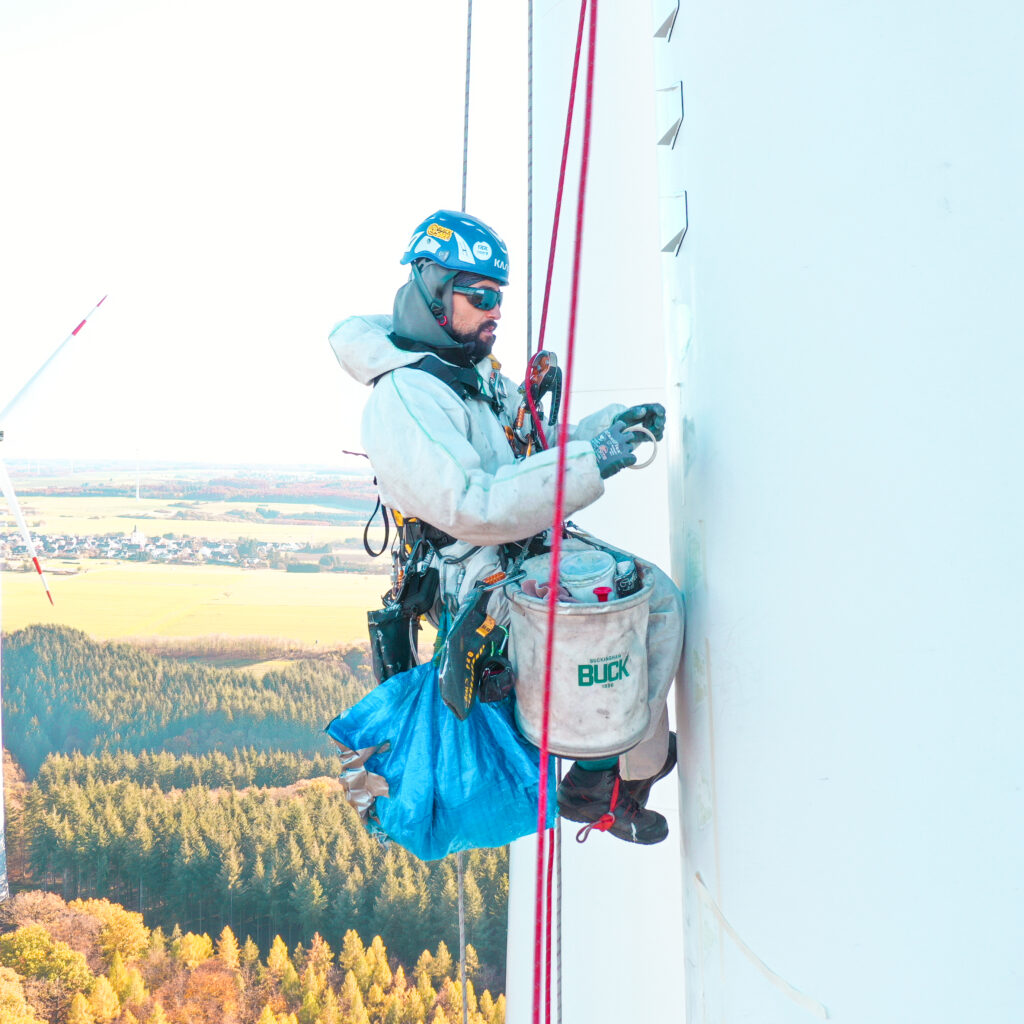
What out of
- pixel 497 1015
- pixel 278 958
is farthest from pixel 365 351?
pixel 278 958

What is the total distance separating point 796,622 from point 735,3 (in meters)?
1.00

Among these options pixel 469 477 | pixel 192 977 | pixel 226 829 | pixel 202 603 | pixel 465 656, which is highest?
pixel 469 477

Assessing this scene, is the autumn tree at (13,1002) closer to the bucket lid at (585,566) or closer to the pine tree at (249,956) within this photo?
the pine tree at (249,956)

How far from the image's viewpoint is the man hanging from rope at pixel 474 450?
177cm

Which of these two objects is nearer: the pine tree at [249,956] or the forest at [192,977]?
the forest at [192,977]

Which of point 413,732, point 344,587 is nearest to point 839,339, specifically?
point 413,732

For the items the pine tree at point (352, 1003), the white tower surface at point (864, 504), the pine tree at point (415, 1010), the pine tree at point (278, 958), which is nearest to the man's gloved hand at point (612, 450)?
the white tower surface at point (864, 504)

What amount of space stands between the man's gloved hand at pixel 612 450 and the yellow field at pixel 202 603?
37.0 metres

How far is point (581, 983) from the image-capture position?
17.4ft

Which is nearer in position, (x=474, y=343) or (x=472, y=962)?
(x=474, y=343)

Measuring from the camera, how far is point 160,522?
4266cm

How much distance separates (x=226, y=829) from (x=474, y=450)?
3791cm

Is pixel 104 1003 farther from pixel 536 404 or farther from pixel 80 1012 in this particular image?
pixel 536 404

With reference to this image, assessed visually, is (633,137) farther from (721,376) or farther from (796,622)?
(796,622)
